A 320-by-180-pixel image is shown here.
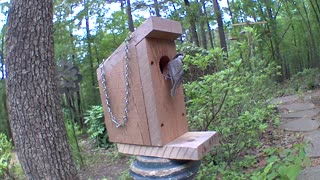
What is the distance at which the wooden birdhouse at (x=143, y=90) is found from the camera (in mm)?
1539

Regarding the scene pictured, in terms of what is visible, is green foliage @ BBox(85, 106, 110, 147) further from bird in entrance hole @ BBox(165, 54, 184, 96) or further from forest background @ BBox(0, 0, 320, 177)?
bird in entrance hole @ BBox(165, 54, 184, 96)

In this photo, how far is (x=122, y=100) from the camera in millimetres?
1646

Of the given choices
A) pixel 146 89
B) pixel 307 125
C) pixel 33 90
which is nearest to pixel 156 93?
pixel 146 89

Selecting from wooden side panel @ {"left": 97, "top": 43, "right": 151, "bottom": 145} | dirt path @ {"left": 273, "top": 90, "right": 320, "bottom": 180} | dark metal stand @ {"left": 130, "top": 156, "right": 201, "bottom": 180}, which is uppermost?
wooden side panel @ {"left": 97, "top": 43, "right": 151, "bottom": 145}

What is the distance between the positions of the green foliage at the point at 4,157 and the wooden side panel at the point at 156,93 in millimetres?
2951

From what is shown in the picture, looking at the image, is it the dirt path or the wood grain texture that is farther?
the dirt path

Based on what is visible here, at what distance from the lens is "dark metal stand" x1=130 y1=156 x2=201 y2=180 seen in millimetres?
1521

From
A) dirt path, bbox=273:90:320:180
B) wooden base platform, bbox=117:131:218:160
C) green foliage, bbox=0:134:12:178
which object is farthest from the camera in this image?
green foliage, bbox=0:134:12:178

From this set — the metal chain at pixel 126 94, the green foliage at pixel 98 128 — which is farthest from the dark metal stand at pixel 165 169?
the green foliage at pixel 98 128

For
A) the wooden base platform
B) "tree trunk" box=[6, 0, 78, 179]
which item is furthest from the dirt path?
"tree trunk" box=[6, 0, 78, 179]

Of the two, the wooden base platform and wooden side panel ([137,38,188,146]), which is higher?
wooden side panel ([137,38,188,146])

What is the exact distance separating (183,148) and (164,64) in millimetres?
453

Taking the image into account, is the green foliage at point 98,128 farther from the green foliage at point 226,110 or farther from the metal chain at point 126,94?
the metal chain at point 126,94

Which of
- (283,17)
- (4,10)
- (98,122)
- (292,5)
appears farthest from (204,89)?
(283,17)
